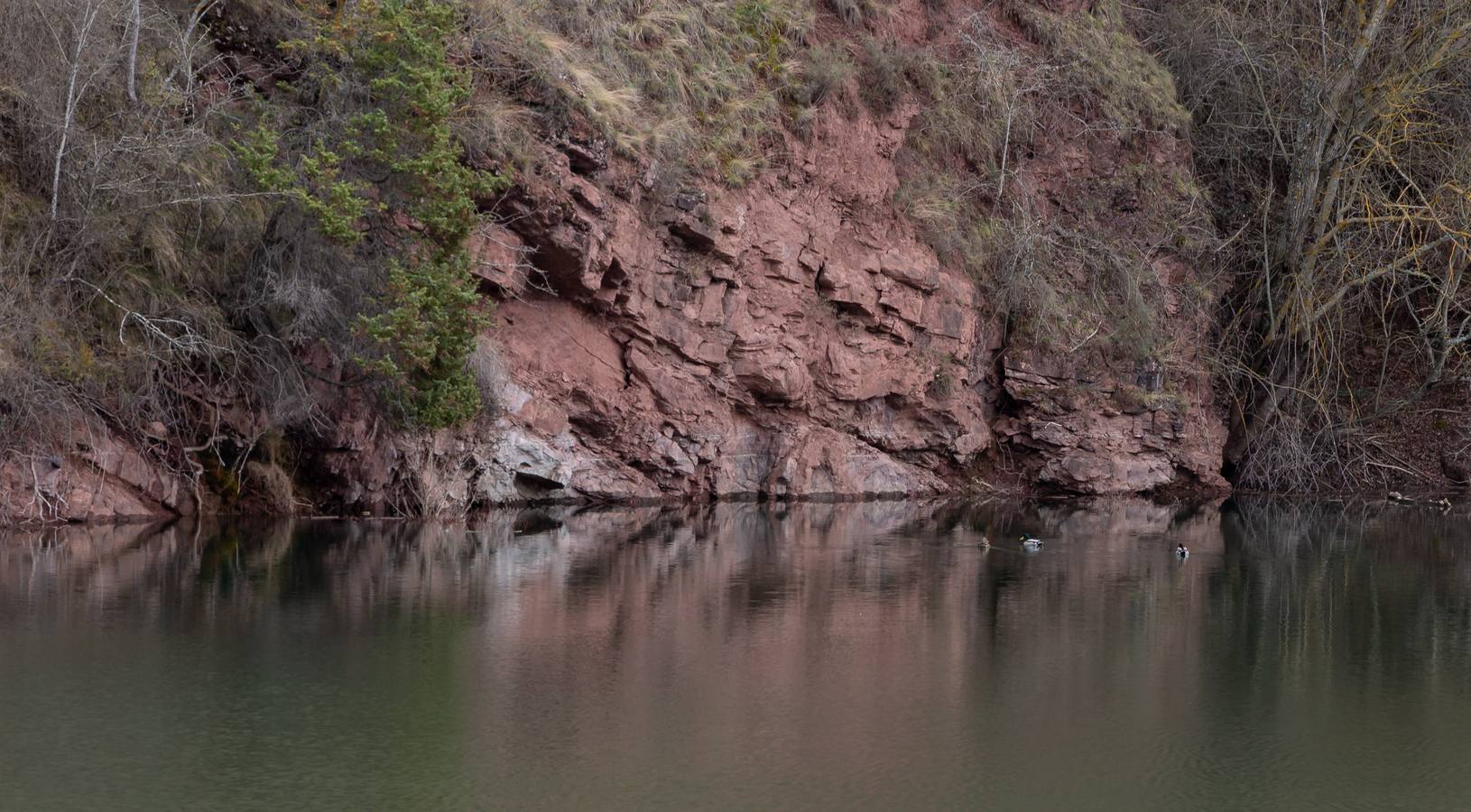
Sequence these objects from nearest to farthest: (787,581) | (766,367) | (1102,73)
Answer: (787,581)
(766,367)
(1102,73)

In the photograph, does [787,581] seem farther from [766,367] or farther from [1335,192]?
[1335,192]

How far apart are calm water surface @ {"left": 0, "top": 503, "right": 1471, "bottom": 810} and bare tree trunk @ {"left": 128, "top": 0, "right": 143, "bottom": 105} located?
18.4 ft

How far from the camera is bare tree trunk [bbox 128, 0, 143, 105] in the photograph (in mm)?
18547

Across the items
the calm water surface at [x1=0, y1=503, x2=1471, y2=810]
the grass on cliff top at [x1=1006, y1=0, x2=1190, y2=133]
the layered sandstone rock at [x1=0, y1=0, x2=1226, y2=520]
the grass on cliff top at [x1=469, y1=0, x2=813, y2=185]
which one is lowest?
the calm water surface at [x1=0, y1=503, x2=1471, y2=810]

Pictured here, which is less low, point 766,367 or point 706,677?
point 766,367

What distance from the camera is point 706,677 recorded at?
35.4ft

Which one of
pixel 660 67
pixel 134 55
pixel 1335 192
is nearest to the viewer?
pixel 134 55

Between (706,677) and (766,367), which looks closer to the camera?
(706,677)

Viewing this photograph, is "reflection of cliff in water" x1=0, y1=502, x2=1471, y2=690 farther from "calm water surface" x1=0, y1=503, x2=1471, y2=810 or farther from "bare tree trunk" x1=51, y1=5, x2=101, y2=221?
"bare tree trunk" x1=51, y1=5, x2=101, y2=221

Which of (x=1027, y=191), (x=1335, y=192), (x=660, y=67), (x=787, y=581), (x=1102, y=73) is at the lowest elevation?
(x=787, y=581)

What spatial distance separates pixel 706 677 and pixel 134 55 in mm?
12647

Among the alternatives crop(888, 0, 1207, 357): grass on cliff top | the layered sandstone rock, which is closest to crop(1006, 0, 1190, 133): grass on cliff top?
crop(888, 0, 1207, 357): grass on cliff top

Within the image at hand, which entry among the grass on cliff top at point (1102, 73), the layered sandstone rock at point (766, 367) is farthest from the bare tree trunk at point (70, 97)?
the grass on cliff top at point (1102, 73)

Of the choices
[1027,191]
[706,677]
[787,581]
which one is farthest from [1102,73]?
[706,677]
